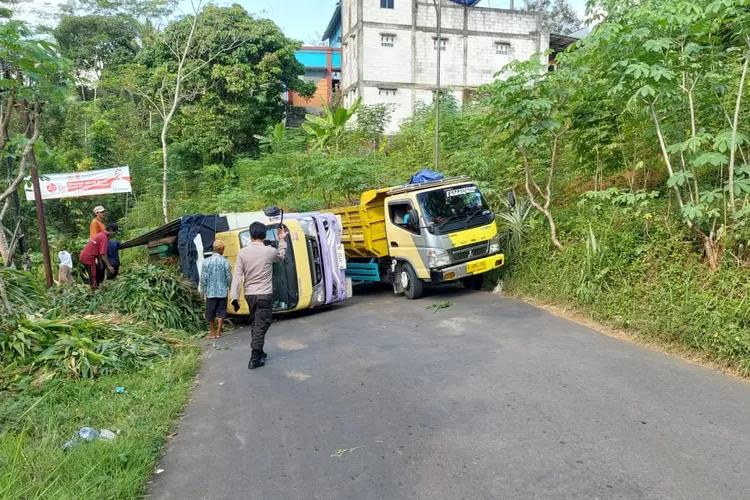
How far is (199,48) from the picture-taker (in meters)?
23.3

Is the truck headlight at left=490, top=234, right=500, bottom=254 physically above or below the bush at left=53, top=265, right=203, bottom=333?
above

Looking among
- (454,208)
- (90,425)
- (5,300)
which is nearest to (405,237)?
(454,208)

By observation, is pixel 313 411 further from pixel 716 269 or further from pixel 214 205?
pixel 214 205

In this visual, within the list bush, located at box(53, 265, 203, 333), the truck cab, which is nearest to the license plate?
the truck cab

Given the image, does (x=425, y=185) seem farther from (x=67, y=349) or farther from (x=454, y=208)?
(x=67, y=349)

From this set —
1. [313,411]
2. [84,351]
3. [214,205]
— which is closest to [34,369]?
[84,351]

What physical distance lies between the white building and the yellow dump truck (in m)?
19.4

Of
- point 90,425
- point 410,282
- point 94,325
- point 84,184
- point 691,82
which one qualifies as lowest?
point 90,425

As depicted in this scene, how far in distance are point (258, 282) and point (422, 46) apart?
27.3 meters

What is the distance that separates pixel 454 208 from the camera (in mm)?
10922

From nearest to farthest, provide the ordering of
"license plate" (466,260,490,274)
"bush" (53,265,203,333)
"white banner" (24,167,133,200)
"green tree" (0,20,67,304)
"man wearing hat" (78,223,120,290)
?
"green tree" (0,20,67,304)
"bush" (53,265,203,333)
"license plate" (466,260,490,274)
"man wearing hat" (78,223,120,290)
"white banner" (24,167,133,200)

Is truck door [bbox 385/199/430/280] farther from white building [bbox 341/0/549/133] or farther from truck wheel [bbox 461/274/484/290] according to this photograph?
white building [bbox 341/0/549/133]

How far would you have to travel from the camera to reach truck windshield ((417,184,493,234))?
10.6 meters

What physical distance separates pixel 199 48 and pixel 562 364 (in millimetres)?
22062
